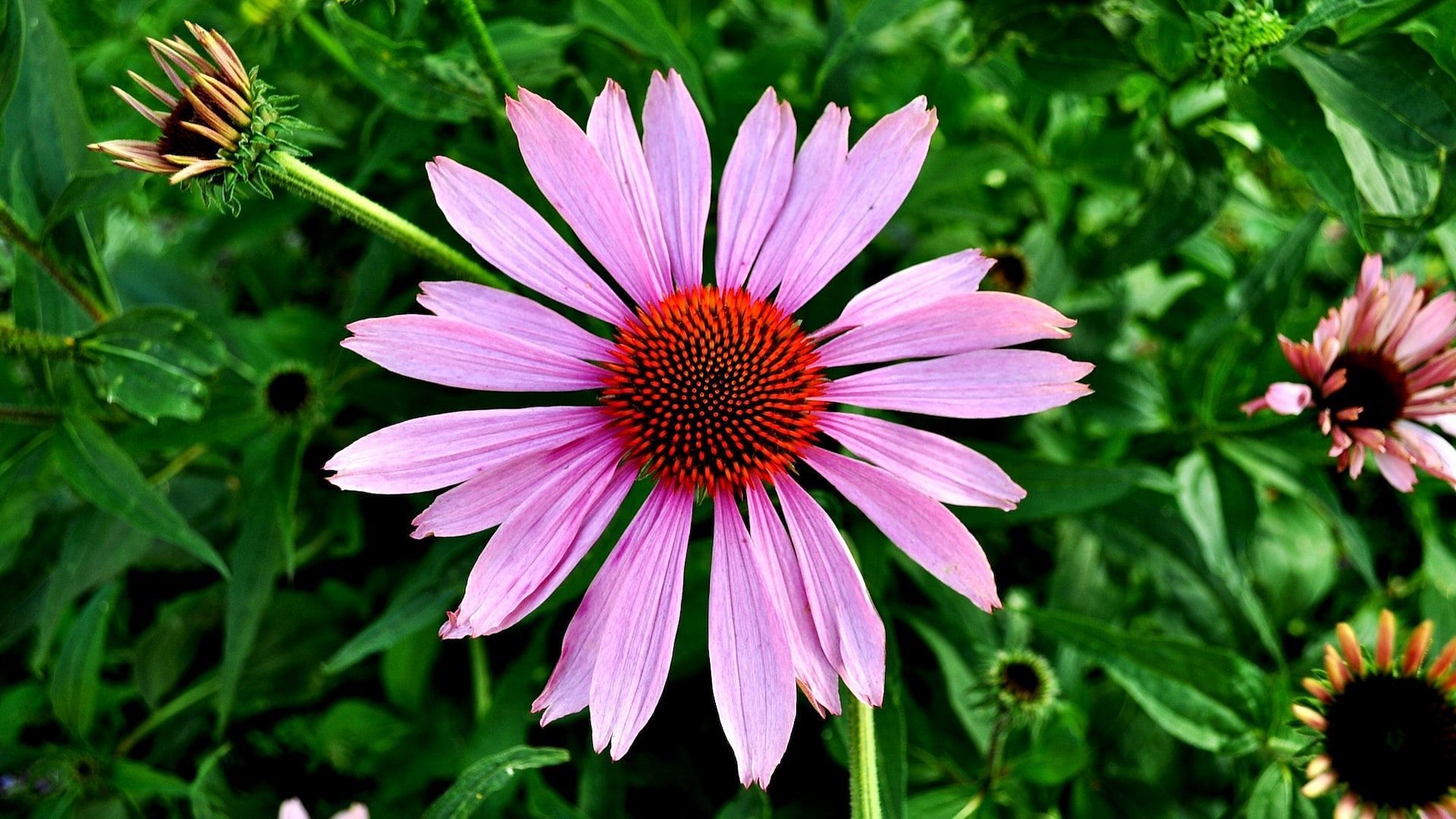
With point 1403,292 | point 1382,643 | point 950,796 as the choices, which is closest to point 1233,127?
point 1403,292

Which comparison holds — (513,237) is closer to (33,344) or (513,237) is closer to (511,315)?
(511,315)

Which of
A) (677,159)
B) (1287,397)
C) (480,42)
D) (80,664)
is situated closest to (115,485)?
(80,664)

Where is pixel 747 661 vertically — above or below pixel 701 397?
below

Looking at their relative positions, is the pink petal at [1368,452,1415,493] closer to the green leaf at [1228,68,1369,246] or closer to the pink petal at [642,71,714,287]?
the green leaf at [1228,68,1369,246]

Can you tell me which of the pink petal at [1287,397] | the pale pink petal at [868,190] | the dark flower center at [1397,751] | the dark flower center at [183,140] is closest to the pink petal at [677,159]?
the pale pink petal at [868,190]

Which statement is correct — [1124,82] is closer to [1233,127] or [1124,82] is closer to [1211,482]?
[1233,127]

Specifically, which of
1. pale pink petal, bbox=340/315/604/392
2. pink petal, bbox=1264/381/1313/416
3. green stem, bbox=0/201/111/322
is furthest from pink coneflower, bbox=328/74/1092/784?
green stem, bbox=0/201/111/322
